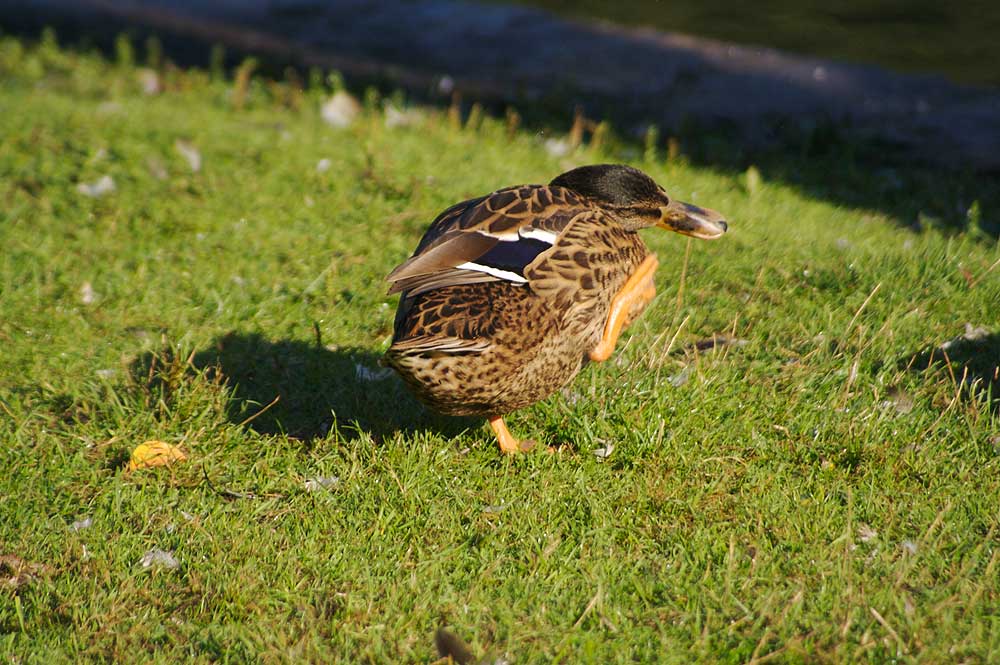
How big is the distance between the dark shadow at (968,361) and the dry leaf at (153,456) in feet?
9.88

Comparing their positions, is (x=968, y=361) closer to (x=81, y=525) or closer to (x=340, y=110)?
(x=81, y=525)

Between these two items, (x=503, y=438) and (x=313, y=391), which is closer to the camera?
(x=503, y=438)

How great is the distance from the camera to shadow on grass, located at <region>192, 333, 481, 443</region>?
14.4ft

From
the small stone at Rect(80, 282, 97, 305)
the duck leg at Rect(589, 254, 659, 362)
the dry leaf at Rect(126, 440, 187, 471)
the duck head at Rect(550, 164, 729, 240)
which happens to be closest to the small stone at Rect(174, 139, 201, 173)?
the small stone at Rect(80, 282, 97, 305)

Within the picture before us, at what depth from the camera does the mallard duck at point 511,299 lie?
11.9 feet

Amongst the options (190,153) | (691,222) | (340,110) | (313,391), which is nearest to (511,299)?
(691,222)

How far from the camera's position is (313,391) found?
4656 mm

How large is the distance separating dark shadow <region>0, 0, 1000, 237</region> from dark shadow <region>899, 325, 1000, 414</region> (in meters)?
1.67

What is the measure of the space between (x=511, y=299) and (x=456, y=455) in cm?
80

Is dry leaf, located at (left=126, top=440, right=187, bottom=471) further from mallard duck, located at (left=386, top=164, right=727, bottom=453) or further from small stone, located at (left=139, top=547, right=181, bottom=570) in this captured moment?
mallard duck, located at (left=386, top=164, right=727, bottom=453)

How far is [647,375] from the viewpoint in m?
4.45

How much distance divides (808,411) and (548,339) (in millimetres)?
1196

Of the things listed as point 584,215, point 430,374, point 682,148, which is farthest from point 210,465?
point 682,148

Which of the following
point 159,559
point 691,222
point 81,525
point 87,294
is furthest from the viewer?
point 87,294
